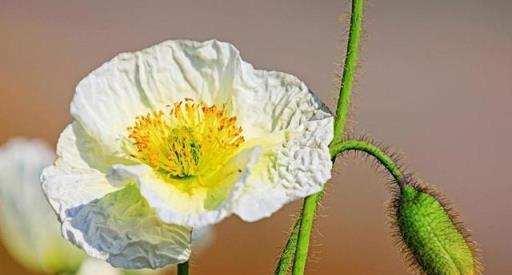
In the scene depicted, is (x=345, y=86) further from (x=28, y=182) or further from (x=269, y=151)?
(x=28, y=182)

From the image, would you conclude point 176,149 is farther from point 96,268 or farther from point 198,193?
point 96,268

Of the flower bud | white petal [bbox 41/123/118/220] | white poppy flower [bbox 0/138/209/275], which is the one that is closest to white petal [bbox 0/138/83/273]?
white poppy flower [bbox 0/138/209/275]

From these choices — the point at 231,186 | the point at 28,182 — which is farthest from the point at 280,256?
the point at 28,182

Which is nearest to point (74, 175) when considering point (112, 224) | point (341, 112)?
point (112, 224)

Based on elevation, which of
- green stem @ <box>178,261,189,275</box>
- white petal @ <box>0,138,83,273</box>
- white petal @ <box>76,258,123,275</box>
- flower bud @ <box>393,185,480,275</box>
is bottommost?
white petal @ <box>76,258,123,275</box>

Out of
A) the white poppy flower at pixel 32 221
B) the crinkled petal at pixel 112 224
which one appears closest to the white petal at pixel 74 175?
the crinkled petal at pixel 112 224

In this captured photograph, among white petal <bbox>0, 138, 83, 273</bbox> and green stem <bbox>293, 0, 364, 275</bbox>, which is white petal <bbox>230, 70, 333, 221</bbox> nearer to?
green stem <bbox>293, 0, 364, 275</bbox>
